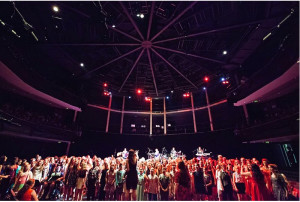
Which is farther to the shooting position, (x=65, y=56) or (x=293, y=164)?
(x=65, y=56)

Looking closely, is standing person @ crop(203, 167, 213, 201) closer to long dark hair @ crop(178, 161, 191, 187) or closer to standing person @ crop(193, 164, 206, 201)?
standing person @ crop(193, 164, 206, 201)

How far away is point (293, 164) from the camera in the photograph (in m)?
9.54

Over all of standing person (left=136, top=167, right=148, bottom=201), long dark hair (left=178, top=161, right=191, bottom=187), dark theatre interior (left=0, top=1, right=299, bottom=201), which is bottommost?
standing person (left=136, top=167, right=148, bottom=201)

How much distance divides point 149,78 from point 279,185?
41.4 feet

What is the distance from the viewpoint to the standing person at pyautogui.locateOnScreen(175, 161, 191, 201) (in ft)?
16.3

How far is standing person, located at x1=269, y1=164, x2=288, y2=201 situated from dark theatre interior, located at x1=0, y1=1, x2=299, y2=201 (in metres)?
2.01

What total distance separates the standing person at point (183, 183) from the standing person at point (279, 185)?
2799mm

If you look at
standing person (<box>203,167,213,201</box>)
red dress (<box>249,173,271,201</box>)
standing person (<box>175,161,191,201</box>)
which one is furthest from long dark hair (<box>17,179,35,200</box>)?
red dress (<box>249,173,271,201</box>)

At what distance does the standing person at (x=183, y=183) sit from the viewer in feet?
16.3

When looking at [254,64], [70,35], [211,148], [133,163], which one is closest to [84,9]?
[70,35]

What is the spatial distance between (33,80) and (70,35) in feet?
12.7

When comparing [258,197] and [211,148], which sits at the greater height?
[211,148]

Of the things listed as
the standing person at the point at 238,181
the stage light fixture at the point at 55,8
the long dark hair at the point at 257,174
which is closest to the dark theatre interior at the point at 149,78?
the stage light fixture at the point at 55,8

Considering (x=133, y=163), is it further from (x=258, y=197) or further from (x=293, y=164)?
(x=293, y=164)
